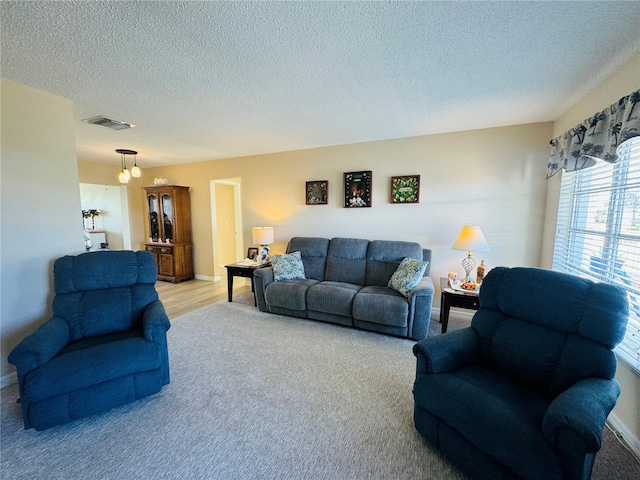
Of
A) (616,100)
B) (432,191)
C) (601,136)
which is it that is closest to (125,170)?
(432,191)

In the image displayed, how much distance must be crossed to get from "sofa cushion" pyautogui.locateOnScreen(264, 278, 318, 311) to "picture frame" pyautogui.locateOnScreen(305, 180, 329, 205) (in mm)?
1331

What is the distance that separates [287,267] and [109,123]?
8.80 ft

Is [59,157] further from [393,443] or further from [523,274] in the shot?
[523,274]

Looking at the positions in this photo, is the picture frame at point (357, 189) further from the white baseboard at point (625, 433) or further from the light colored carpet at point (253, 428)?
the white baseboard at point (625, 433)

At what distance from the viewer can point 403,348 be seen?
2.72 m

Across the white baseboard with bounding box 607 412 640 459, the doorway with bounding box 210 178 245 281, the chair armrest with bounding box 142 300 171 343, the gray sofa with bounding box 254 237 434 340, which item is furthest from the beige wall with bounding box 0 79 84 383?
the white baseboard with bounding box 607 412 640 459

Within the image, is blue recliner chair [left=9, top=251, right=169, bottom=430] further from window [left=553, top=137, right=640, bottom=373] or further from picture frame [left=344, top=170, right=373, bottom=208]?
window [left=553, top=137, right=640, bottom=373]

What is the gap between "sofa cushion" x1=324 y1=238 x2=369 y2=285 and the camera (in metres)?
3.63

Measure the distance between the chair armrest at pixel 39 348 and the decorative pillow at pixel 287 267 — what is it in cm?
216

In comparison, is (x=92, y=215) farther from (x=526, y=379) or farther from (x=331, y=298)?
(x=526, y=379)

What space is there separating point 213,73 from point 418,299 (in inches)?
108

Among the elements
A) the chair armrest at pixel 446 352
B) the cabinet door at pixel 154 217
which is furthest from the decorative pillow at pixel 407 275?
the cabinet door at pixel 154 217

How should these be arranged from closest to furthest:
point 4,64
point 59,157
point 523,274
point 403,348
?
point 523,274 → point 4,64 → point 59,157 → point 403,348

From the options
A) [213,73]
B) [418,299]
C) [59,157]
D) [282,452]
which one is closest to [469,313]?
[418,299]
